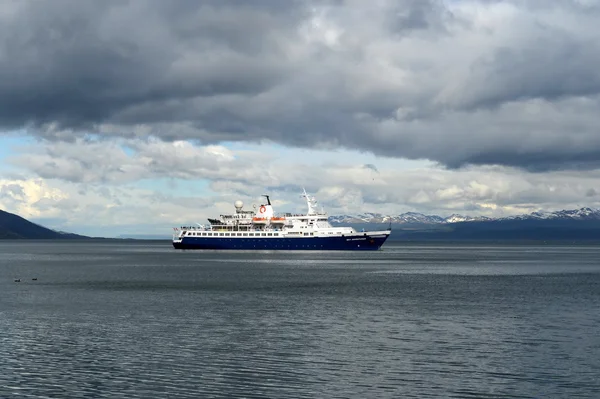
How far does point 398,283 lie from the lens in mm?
111375

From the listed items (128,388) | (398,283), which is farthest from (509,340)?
(398,283)

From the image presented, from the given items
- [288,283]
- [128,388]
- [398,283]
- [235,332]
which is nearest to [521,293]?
[398,283]

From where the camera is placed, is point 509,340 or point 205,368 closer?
point 205,368

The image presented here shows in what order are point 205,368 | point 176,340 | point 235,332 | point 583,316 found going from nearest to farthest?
point 205,368 < point 176,340 < point 235,332 < point 583,316

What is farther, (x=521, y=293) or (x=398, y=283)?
(x=398, y=283)

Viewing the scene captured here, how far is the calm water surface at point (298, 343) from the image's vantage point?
3794 centimetres

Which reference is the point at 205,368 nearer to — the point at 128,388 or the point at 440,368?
the point at 128,388

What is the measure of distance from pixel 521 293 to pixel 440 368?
5585cm

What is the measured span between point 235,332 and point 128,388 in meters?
19.3

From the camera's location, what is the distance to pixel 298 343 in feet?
167

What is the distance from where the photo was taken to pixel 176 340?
52.4 meters

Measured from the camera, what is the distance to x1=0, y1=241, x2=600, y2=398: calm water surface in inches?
1494

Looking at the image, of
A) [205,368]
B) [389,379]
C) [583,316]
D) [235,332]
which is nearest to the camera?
[389,379]

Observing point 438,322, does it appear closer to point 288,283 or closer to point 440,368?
point 440,368
